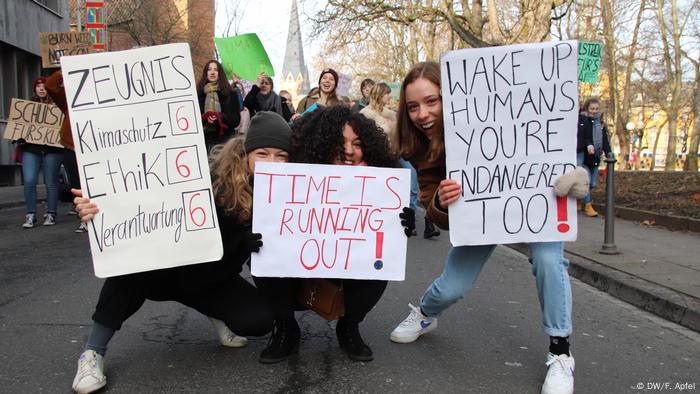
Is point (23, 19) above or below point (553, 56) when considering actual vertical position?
above

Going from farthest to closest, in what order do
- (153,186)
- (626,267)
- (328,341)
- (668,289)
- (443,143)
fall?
(626,267) < (668,289) < (328,341) < (443,143) < (153,186)

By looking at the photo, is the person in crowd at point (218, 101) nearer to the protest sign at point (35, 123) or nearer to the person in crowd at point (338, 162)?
the protest sign at point (35, 123)

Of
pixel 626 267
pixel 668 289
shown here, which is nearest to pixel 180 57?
pixel 668 289

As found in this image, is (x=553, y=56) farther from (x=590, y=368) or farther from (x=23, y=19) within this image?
(x=23, y=19)

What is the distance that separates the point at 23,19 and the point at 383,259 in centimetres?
1767

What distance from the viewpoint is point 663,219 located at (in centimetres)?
920

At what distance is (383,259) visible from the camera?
10.4ft

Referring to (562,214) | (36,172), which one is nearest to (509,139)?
(562,214)

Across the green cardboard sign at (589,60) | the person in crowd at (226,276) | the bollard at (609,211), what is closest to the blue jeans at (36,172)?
the person in crowd at (226,276)

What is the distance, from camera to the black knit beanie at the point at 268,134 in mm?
3303

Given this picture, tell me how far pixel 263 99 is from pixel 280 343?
5517mm

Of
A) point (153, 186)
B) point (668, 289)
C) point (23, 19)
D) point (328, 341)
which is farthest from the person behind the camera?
point (23, 19)

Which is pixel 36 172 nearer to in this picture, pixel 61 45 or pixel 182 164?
pixel 61 45

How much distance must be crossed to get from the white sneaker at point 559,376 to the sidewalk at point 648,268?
1827 millimetres
